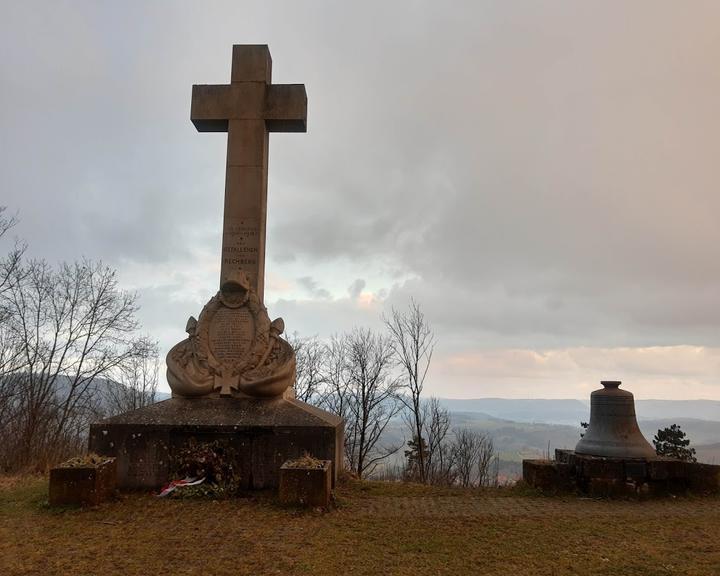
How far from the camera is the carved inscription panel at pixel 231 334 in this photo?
783 centimetres

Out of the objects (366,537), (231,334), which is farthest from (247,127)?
(366,537)

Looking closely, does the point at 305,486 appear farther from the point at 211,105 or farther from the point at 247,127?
the point at 211,105

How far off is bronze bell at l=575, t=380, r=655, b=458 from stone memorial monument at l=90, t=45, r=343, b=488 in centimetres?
374

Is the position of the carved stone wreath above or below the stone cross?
below

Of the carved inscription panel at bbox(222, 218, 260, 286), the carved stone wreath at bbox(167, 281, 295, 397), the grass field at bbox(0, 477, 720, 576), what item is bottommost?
the grass field at bbox(0, 477, 720, 576)

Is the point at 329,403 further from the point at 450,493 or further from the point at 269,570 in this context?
the point at 269,570

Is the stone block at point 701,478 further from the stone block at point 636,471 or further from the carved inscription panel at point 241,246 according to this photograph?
the carved inscription panel at point 241,246

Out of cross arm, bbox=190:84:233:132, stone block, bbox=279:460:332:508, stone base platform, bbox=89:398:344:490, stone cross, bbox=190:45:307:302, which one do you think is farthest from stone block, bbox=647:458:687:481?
cross arm, bbox=190:84:233:132

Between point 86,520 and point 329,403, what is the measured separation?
20.8 meters

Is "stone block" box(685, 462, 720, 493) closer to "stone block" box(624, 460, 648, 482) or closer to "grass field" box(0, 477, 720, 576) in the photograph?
"grass field" box(0, 477, 720, 576)

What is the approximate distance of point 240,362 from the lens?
775 centimetres

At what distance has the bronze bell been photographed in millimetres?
7406

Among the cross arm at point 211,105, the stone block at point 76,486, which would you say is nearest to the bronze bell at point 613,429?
the stone block at point 76,486

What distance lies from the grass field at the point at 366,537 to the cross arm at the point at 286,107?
5.93 metres
